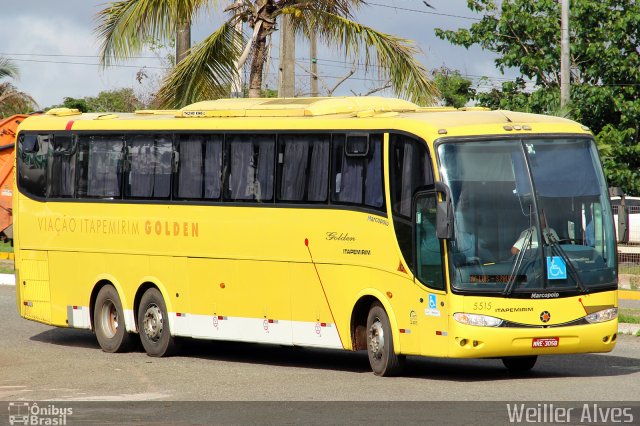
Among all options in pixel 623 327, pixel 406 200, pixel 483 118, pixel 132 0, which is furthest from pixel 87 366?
pixel 132 0

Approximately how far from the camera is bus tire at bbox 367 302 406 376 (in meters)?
15.7

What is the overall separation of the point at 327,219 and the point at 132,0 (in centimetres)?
1040

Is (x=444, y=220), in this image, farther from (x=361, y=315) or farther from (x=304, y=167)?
(x=304, y=167)

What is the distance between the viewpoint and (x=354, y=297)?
16.3 m

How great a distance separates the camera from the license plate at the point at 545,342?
49.1ft

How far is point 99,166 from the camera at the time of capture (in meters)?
20.0

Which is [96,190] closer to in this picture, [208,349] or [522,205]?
[208,349]

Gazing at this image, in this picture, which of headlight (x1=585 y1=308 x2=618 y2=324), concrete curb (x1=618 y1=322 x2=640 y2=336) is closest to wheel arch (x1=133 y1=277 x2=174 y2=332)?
headlight (x1=585 y1=308 x2=618 y2=324)

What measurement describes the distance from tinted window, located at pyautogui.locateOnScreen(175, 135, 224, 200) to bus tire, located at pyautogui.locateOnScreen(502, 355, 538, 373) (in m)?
4.41

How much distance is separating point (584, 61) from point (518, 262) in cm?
2325

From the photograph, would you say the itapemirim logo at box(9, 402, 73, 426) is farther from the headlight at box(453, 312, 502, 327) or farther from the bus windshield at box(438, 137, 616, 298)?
the bus windshield at box(438, 137, 616, 298)

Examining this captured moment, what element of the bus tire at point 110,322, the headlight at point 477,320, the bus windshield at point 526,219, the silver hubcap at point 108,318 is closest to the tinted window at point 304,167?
the bus windshield at point 526,219

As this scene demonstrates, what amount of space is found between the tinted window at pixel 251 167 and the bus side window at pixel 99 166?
7.35 feet

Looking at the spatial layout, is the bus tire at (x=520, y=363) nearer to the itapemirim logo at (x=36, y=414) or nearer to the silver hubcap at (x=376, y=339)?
the silver hubcap at (x=376, y=339)
